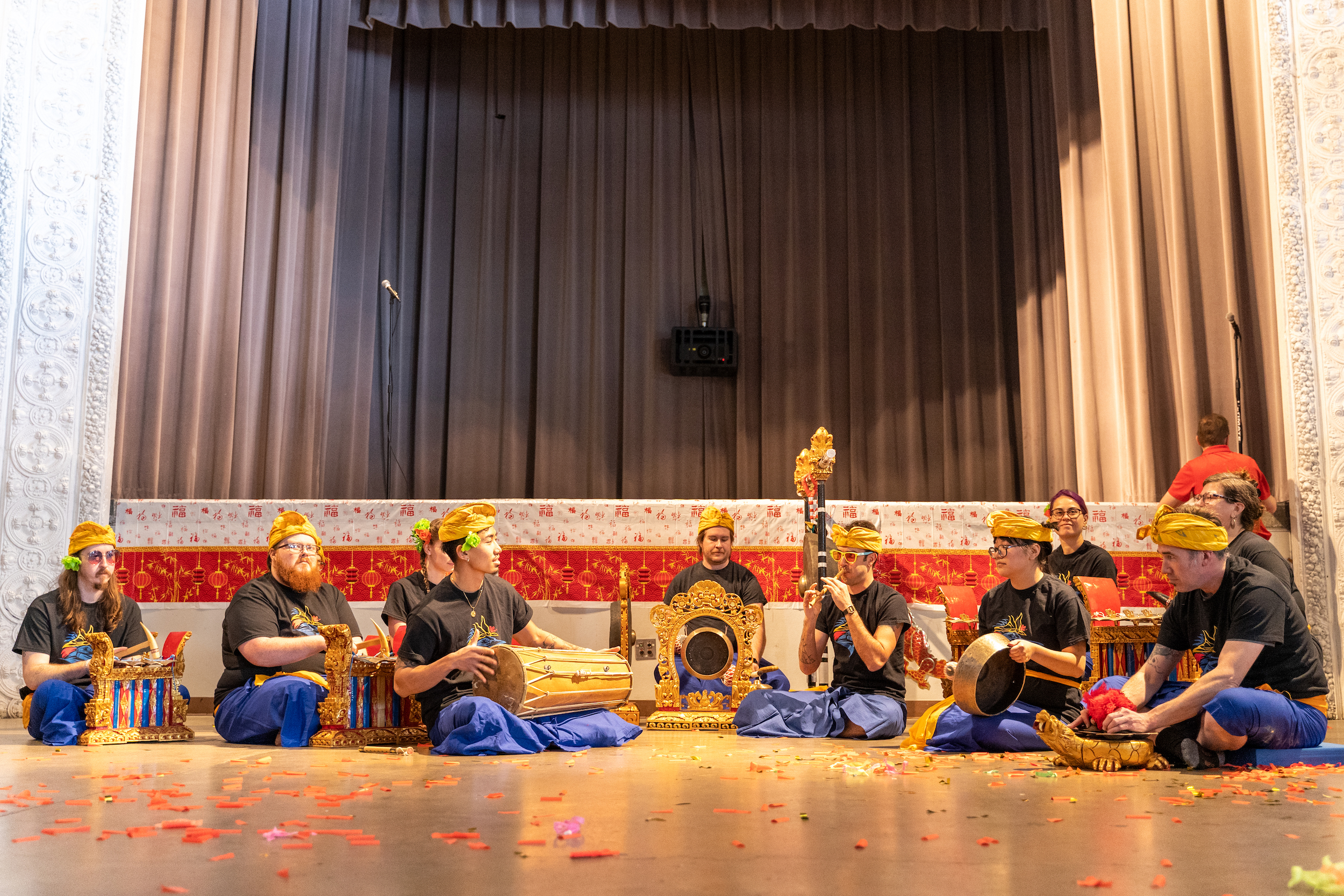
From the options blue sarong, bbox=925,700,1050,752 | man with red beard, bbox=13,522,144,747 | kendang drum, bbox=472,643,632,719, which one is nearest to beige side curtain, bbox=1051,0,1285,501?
blue sarong, bbox=925,700,1050,752

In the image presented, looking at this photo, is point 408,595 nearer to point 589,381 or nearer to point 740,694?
point 740,694

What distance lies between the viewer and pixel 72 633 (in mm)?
5543

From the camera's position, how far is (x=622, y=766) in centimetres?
434

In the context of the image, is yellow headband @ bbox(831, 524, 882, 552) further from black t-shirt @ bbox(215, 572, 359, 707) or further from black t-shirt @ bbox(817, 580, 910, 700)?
black t-shirt @ bbox(215, 572, 359, 707)

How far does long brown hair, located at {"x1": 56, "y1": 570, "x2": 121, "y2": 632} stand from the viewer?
5535 millimetres

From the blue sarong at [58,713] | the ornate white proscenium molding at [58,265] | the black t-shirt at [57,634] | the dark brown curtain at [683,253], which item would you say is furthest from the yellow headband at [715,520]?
the dark brown curtain at [683,253]

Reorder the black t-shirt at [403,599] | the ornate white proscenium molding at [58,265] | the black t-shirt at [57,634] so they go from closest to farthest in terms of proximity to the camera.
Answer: the black t-shirt at [57,634] → the black t-shirt at [403,599] → the ornate white proscenium molding at [58,265]

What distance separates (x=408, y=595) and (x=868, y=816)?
323 cm

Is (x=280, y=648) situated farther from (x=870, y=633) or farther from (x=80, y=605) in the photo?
(x=870, y=633)

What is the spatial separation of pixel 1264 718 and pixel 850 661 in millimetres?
2058

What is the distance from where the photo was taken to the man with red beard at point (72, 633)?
536cm

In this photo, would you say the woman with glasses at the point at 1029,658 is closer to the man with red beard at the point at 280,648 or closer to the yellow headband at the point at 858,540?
the yellow headband at the point at 858,540

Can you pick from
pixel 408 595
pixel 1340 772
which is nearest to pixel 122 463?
pixel 408 595

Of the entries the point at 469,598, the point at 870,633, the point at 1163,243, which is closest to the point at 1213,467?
the point at 1163,243
